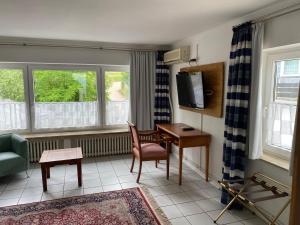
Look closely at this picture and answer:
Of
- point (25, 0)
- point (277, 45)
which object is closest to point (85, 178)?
point (25, 0)

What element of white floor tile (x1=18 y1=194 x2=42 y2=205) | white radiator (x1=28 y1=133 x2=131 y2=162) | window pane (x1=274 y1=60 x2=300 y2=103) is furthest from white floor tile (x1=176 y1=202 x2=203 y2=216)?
white radiator (x1=28 y1=133 x2=131 y2=162)

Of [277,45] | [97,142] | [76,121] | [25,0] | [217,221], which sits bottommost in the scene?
[217,221]

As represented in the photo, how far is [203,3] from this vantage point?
2.23 meters

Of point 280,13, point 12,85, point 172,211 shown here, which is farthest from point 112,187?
point 280,13

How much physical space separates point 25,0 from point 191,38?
2.52 m

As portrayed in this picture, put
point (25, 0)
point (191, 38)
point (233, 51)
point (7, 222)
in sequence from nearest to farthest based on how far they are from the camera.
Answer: point (25, 0) → point (7, 222) → point (233, 51) → point (191, 38)

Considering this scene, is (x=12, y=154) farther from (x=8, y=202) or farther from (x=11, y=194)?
(x=8, y=202)

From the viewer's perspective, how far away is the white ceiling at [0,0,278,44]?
2238mm

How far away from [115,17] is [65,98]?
7.39 feet

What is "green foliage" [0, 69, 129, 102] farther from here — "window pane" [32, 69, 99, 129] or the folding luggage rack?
the folding luggage rack

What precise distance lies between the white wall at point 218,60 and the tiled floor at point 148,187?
29cm

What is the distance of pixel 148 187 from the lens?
3.21 metres

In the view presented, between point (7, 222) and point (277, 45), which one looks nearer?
point (277, 45)

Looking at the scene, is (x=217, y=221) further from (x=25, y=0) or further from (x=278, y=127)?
(x=25, y=0)
